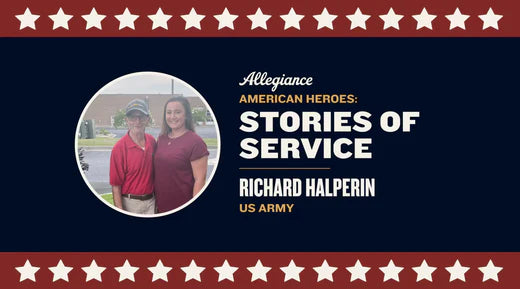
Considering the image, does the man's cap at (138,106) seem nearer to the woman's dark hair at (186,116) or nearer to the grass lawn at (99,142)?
the woman's dark hair at (186,116)

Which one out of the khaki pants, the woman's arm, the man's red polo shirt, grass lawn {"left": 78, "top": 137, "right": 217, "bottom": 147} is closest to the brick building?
grass lawn {"left": 78, "top": 137, "right": 217, "bottom": 147}

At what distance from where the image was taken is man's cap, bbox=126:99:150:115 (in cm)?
→ 802

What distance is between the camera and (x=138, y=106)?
802cm

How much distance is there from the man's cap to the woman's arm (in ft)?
2.10

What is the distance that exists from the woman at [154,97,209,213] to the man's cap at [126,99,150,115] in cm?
18

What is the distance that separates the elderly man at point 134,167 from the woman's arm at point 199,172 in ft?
1.29

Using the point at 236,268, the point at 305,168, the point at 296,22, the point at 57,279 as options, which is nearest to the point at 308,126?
the point at 305,168

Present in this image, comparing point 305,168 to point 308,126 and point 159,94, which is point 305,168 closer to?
point 308,126

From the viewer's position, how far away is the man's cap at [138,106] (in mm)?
8016

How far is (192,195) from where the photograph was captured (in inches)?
317

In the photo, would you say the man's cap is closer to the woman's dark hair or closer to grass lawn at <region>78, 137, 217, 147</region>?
the woman's dark hair

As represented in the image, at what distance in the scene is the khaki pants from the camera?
26.5ft

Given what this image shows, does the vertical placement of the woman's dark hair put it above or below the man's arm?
above

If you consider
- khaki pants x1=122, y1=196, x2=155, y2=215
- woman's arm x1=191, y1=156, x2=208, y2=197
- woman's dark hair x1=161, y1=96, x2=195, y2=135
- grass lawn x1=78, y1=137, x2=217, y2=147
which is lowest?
khaki pants x1=122, y1=196, x2=155, y2=215
